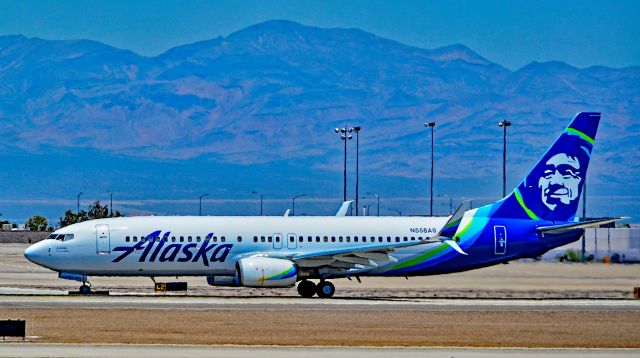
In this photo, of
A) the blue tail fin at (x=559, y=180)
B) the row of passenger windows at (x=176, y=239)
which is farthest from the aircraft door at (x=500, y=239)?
the row of passenger windows at (x=176, y=239)

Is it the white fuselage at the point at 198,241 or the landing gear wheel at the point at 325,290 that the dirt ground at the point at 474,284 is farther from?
the white fuselage at the point at 198,241

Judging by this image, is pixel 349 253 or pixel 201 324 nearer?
pixel 201 324

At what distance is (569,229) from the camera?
5844 cm

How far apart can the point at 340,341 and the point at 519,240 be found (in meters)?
22.4

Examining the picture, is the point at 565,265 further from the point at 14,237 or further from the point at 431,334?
the point at 14,237

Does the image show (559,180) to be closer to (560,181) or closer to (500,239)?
(560,181)

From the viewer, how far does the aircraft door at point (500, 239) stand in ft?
194

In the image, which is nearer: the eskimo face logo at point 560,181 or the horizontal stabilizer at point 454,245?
the horizontal stabilizer at point 454,245

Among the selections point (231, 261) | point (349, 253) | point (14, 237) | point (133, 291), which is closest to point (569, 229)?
point (349, 253)

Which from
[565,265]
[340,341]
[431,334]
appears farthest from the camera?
[565,265]

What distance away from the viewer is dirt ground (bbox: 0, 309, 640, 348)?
1532 inches

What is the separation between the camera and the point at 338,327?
4344 cm

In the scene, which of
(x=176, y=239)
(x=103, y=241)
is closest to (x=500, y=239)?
(x=176, y=239)

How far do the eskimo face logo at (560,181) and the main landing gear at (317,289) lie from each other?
1098 cm
